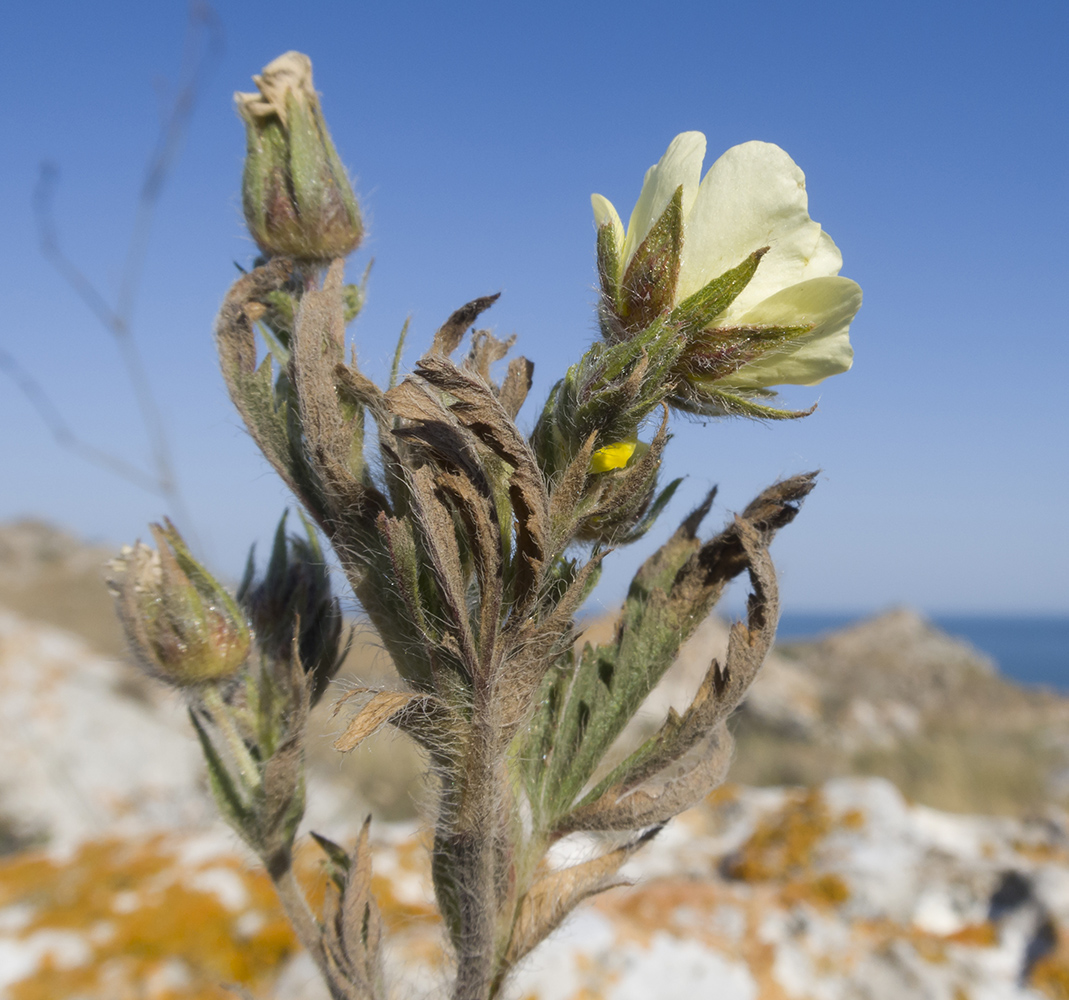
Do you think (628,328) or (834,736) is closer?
(628,328)

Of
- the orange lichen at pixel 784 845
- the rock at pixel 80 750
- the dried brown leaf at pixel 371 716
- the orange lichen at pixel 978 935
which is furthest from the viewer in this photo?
the rock at pixel 80 750

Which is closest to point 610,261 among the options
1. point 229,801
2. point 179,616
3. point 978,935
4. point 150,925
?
point 179,616

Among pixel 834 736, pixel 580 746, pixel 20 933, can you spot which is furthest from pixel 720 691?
pixel 834 736

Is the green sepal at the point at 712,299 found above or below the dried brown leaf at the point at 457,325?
above

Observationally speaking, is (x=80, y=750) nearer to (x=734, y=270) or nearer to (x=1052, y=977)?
(x=1052, y=977)

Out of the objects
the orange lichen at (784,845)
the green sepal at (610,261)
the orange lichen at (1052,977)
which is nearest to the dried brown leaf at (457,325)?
the green sepal at (610,261)

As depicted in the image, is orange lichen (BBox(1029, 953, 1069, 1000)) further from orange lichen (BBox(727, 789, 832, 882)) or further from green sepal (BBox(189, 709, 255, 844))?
green sepal (BBox(189, 709, 255, 844))

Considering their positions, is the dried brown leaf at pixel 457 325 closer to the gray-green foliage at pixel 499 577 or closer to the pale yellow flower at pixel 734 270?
the gray-green foliage at pixel 499 577

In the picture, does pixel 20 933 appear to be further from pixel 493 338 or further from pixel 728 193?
pixel 728 193
